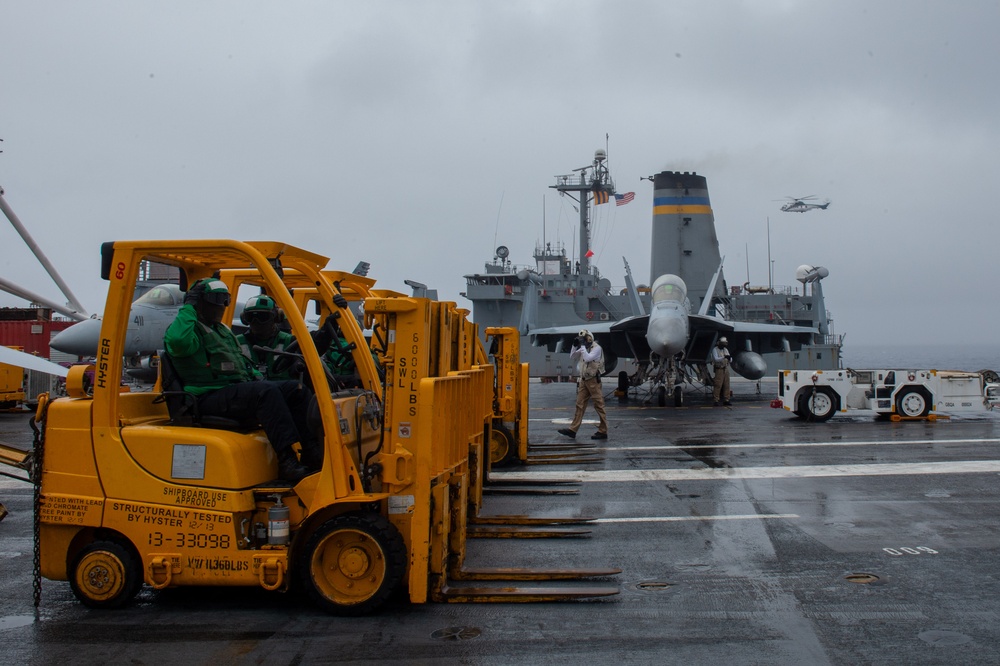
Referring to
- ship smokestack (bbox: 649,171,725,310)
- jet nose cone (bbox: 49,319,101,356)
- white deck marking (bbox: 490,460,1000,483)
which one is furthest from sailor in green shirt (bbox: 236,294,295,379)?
ship smokestack (bbox: 649,171,725,310)

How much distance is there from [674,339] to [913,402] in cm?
606

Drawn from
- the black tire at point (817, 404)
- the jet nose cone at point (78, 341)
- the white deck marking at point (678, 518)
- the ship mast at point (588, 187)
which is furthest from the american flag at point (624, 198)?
the white deck marking at point (678, 518)

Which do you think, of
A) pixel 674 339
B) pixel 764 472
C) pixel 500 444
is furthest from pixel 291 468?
pixel 674 339

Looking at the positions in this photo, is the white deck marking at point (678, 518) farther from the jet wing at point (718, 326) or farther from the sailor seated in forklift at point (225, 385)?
the jet wing at point (718, 326)

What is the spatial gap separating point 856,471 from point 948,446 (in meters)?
3.56

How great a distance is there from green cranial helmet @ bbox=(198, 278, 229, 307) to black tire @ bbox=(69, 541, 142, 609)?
170 centimetres

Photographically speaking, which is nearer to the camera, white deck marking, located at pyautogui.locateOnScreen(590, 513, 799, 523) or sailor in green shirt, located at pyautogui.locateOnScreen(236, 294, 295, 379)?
sailor in green shirt, located at pyautogui.locateOnScreen(236, 294, 295, 379)

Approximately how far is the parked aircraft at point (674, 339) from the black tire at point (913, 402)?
579 centimetres

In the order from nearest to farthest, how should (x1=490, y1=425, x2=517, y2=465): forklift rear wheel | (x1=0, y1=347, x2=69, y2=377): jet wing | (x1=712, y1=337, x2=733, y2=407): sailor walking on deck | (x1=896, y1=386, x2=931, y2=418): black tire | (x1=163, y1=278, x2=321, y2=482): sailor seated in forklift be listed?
(x1=163, y1=278, x2=321, y2=482): sailor seated in forklift, (x1=0, y1=347, x2=69, y2=377): jet wing, (x1=490, y1=425, x2=517, y2=465): forklift rear wheel, (x1=896, y1=386, x2=931, y2=418): black tire, (x1=712, y1=337, x2=733, y2=407): sailor walking on deck

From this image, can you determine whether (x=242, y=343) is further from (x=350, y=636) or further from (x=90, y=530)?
(x=350, y=636)

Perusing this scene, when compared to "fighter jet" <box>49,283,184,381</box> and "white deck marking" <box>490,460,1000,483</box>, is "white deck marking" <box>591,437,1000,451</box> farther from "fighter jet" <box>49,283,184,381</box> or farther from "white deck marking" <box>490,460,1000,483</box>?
"fighter jet" <box>49,283,184,381</box>

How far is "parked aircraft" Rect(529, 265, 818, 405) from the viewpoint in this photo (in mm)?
22734

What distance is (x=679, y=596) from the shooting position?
5781mm

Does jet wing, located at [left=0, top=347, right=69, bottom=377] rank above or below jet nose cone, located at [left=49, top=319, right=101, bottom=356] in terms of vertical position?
below
